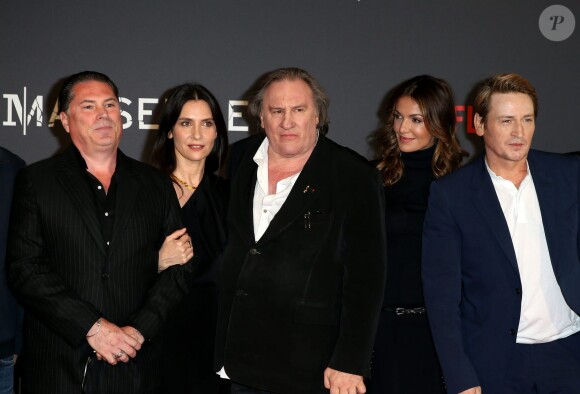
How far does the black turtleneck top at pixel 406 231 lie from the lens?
9.63 feet

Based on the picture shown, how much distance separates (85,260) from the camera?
8.03 feet

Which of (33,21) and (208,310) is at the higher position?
(33,21)

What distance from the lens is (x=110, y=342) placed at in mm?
2414

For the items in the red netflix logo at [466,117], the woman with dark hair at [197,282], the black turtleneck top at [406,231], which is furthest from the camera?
the red netflix logo at [466,117]

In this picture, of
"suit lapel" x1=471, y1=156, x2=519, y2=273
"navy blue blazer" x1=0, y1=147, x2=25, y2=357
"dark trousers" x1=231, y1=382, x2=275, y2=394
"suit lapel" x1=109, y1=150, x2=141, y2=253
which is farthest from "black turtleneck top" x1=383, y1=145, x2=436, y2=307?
"navy blue blazer" x1=0, y1=147, x2=25, y2=357

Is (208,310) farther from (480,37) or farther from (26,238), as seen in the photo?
(480,37)

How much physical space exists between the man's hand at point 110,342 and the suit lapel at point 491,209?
1329 millimetres

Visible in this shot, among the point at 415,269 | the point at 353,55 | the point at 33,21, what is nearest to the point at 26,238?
the point at 415,269

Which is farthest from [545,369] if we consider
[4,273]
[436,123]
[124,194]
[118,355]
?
[4,273]

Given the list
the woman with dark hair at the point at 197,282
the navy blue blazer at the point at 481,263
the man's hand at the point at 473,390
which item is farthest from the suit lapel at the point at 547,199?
the woman with dark hair at the point at 197,282

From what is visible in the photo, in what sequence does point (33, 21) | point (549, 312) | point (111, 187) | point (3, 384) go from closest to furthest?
point (549, 312)
point (111, 187)
point (3, 384)
point (33, 21)

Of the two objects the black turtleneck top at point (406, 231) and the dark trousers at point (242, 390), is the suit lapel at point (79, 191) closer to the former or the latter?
the dark trousers at point (242, 390)

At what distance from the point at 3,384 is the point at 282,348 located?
1162 millimetres

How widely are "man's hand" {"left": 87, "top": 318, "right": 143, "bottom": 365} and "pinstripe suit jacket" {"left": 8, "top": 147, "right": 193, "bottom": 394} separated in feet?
0.11
